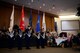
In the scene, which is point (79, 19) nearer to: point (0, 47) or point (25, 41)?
point (25, 41)

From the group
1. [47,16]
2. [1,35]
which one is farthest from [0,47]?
[47,16]

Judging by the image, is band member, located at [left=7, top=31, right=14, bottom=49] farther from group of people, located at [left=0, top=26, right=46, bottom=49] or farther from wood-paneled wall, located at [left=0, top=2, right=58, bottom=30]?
wood-paneled wall, located at [left=0, top=2, right=58, bottom=30]

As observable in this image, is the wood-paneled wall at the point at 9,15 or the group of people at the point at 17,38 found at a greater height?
the wood-paneled wall at the point at 9,15

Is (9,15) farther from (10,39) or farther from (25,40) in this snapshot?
(25,40)

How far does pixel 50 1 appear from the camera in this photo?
33.8 ft

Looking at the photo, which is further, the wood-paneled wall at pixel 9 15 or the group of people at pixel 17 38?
the wood-paneled wall at pixel 9 15

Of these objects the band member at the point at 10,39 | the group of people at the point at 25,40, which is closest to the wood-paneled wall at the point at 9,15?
the group of people at the point at 25,40

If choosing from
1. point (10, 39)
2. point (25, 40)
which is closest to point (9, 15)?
point (10, 39)

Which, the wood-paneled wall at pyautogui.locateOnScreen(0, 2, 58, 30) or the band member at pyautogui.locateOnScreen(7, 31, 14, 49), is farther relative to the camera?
the wood-paneled wall at pyautogui.locateOnScreen(0, 2, 58, 30)

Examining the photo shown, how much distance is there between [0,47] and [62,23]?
32.2 ft

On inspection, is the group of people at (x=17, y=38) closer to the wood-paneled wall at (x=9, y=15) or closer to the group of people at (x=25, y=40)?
the group of people at (x=25, y=40)

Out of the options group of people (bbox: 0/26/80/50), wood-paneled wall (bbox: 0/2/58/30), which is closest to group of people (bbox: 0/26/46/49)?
group of people (bbox: 0/26/80/50)

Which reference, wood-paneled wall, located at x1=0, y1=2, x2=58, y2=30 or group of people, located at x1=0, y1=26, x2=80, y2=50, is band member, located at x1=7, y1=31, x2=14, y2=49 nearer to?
group of people, located at x1=0, y1=26, x2=80, y2=50

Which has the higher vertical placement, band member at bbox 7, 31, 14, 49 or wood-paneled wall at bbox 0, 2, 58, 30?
wood-paneled wall at bbox 0, 2, 58, 30
